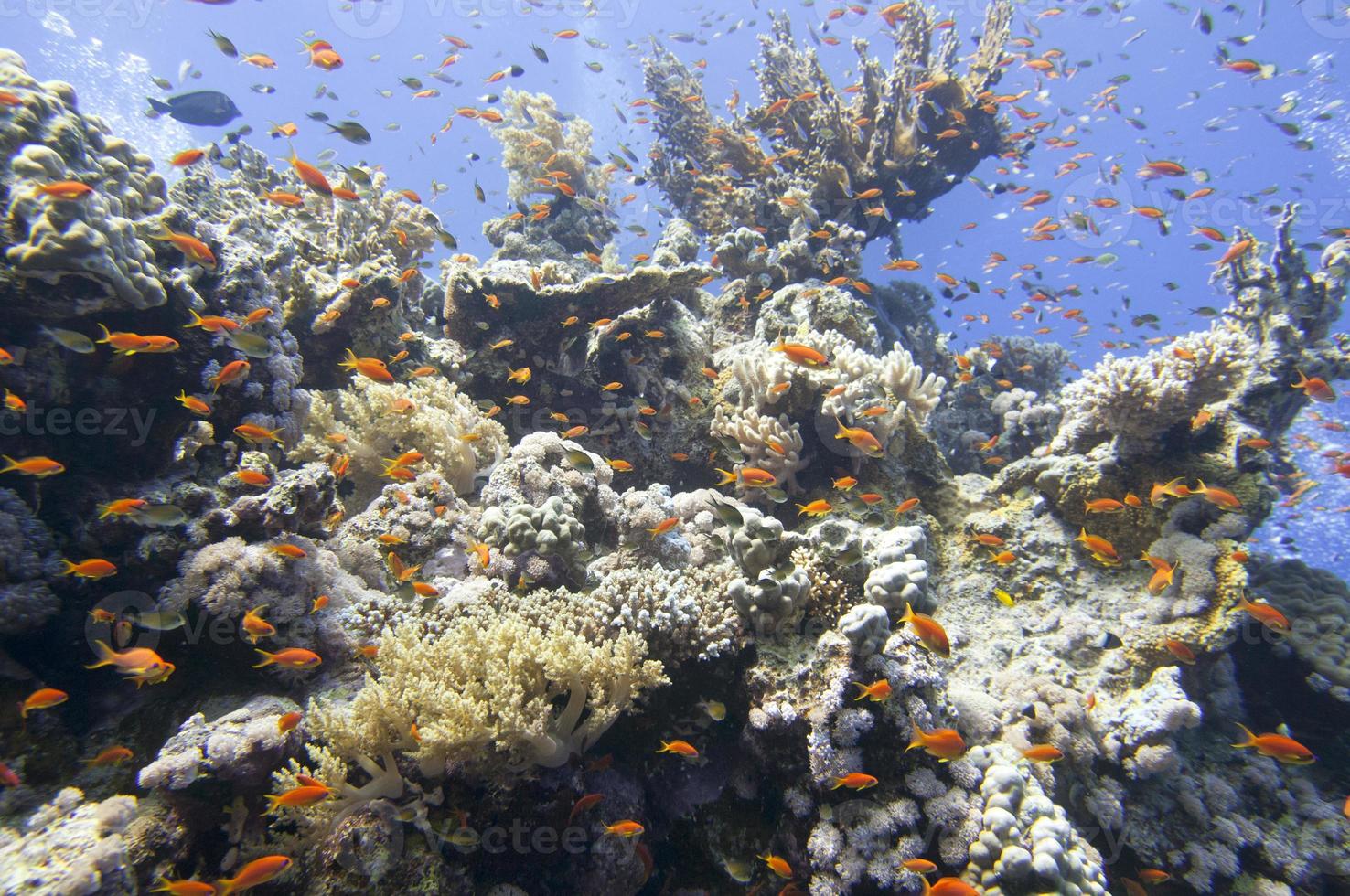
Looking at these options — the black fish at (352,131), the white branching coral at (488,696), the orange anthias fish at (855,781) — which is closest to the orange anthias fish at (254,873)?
the white branching coral at (488,696)

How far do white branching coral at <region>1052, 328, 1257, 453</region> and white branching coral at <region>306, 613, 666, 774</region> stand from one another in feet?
17.5

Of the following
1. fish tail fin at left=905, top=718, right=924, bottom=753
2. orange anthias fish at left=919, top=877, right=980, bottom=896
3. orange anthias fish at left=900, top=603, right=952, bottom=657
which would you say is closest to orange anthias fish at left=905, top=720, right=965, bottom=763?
fish tail fin at left=905, top=718, right=924, bottom=753

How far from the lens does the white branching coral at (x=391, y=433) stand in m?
5.71

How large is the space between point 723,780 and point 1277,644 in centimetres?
549

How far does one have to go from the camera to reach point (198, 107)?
377 inches

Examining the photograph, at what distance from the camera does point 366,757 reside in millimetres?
3193

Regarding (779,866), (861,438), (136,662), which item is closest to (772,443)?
(861,438)

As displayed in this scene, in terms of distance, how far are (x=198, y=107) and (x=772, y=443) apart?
11.5 metres

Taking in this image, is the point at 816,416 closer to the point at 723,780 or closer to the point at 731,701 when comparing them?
the point at 731,701

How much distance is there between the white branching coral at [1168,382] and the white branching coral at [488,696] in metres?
5.33

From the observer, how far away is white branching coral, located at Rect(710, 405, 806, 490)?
584 centimetres

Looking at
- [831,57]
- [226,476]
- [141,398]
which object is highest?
[831,57]

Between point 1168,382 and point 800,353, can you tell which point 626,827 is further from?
point 1168,382

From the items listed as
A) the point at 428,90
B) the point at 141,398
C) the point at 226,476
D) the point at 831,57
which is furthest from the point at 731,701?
the point at 831,57
